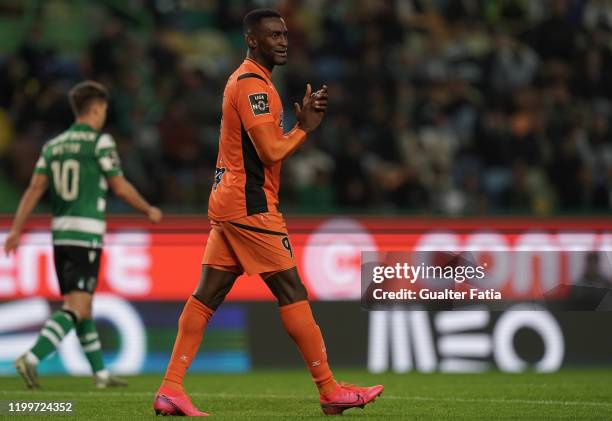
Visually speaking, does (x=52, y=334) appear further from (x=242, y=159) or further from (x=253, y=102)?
(x=253, y=102)

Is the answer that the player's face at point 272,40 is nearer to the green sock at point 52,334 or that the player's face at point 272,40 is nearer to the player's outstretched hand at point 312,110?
the player's outstretched hand at point 312,110

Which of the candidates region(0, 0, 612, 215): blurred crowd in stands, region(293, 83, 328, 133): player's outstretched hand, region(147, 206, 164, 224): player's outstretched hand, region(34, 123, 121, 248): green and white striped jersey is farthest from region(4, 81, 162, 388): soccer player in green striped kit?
region(293, 83, 328, 133): player's outstretched hand

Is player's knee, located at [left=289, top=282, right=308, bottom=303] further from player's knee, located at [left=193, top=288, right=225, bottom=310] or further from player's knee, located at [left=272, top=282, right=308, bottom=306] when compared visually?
player's knee, located at [left=193, top=288, right=225, bottom=310]

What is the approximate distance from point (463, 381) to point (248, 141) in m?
3.65

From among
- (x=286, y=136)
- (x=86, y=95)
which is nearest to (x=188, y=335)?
(x=286, y=136)

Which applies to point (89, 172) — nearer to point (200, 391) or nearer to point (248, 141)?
point (200, 391)

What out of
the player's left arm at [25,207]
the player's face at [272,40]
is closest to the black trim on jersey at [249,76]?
the player's face at [272,40]

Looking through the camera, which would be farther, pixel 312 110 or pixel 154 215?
pixel 154 215

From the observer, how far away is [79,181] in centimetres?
953

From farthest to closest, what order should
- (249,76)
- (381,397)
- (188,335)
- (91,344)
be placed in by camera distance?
(91,344) → (381,397) → (188,335) → (249,76)

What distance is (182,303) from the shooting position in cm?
1147

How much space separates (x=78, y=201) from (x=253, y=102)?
301 centimetres

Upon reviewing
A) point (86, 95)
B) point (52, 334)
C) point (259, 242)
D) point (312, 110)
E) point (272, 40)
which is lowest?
point (52, 334)

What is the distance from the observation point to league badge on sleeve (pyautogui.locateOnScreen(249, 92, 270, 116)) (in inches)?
269
